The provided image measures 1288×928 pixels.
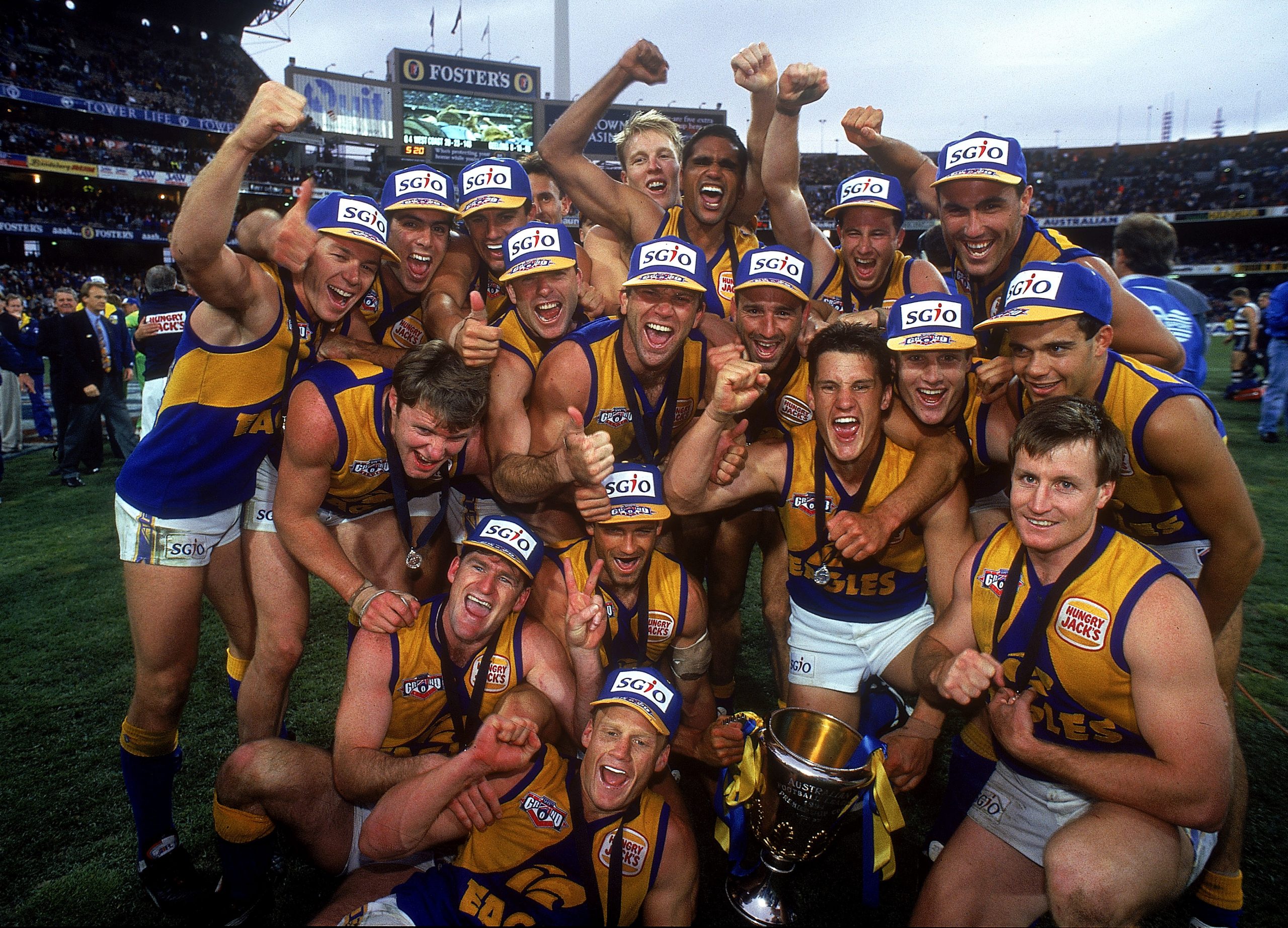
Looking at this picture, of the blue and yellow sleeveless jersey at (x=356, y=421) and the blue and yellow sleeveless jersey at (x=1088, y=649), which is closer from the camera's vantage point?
the blue and yellow sleeveless jersey at (x=1088, y=649)

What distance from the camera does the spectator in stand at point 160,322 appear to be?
7957 mm

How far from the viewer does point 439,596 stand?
144 inches

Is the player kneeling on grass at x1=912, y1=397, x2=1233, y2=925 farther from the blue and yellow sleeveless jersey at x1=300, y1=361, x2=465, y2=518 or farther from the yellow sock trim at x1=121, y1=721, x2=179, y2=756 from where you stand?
the yellow sock trim at x1=121, y1=721, x2=179, y2=756

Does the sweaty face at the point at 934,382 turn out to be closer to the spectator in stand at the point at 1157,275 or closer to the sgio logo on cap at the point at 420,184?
the spectator in stand at the point at 1157,275

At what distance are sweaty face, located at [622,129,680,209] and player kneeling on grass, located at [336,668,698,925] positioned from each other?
4107 millimetres

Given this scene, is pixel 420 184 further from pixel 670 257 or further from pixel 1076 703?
pixel 1076 703

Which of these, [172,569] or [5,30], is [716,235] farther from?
[5,30]

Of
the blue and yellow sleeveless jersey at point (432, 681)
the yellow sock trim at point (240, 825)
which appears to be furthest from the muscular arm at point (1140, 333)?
the yellow sock trim at point (240, 825)

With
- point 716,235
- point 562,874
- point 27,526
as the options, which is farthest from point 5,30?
point 562,874

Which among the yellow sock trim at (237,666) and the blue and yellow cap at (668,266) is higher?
the blue and yellow cap at (668,266)

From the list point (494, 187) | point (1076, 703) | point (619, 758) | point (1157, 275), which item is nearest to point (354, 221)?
point (494, 187)

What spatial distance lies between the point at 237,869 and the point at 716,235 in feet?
14.8

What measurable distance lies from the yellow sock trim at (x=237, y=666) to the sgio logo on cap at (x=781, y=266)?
3637 millimetres

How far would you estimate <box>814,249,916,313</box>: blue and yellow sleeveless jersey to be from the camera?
196 inches
